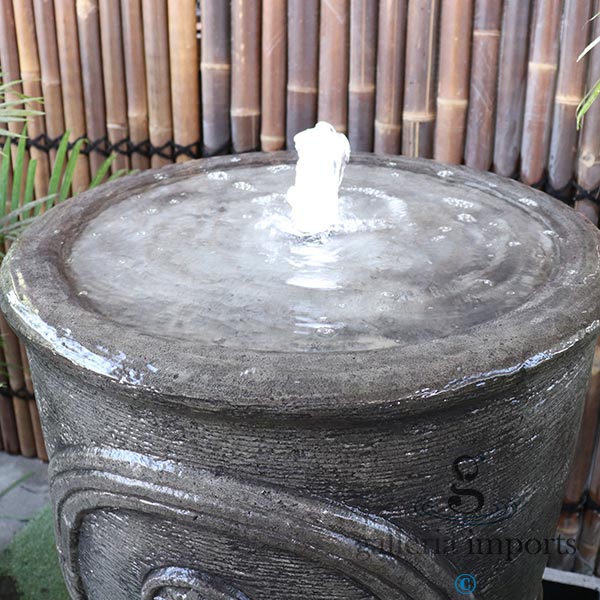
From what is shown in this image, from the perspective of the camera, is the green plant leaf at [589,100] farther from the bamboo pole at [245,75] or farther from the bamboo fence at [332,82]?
the bamboo pole at [245,75]

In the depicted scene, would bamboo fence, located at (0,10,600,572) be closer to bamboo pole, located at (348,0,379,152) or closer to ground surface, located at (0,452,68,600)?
bamboo pole, located at (348,0,379,152)

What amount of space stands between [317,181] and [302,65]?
822mm

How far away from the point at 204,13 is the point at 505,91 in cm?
90

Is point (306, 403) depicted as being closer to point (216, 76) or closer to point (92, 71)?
point (216, 76)

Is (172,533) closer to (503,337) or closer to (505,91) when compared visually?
(503,337)

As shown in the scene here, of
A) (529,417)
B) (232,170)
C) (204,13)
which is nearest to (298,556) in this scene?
(529,417)

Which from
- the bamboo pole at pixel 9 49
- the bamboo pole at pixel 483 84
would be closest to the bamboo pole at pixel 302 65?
the bamboo pole at pixel 483 84

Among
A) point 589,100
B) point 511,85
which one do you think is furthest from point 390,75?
point 589,100

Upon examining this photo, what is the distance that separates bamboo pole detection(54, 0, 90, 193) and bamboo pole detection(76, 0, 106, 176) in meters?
0.02

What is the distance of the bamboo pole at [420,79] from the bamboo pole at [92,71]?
40.2 inches

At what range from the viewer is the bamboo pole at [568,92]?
6.49 ft

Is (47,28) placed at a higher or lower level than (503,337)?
higher

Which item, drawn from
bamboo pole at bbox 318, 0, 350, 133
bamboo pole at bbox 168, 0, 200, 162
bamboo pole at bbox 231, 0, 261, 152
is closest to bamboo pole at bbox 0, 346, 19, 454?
bamboo pole at bbox 168, 0, 200, 162

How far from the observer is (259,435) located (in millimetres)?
1126
